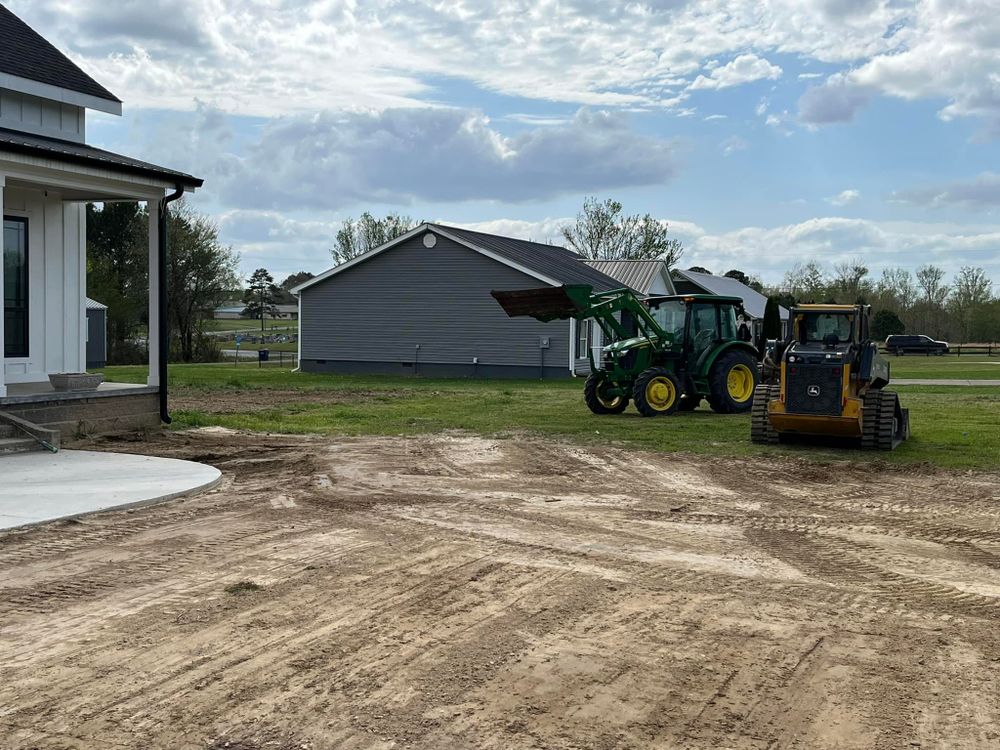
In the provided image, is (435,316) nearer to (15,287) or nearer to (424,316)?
(424,316)

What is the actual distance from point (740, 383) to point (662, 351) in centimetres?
175

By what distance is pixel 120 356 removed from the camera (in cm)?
4794

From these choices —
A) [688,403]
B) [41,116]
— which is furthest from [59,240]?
[688,403]

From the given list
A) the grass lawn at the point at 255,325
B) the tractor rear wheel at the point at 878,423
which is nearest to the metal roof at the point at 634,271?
the tractor rear wheel at the point at 878,423

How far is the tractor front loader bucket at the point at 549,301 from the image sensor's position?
19.8 m

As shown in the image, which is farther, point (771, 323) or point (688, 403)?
point (771, 323)

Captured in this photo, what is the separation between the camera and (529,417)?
65.2ft

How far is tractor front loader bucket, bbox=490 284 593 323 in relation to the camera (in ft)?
65.0

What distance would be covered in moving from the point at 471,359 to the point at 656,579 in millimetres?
27598

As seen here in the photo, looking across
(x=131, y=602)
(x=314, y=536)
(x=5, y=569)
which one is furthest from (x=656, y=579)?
(x=5, y=569)

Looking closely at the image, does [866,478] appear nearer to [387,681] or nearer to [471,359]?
[387,681]

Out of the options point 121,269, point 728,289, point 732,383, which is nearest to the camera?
point 732,383

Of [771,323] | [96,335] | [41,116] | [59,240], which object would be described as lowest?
[96,335]

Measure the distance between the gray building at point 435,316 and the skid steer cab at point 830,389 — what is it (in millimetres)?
17937
